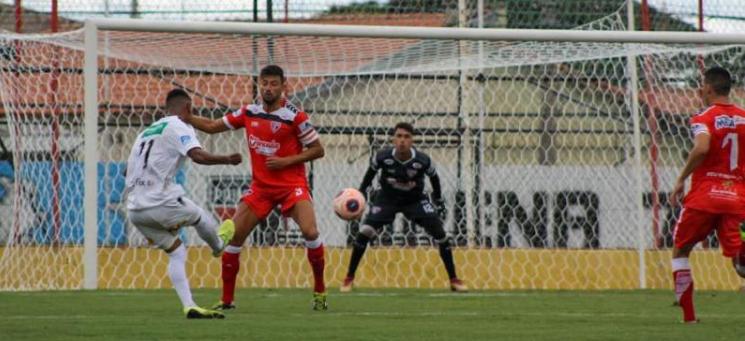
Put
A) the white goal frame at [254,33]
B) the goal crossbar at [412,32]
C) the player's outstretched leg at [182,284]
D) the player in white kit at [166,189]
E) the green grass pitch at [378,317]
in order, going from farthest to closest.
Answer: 1. the goal crossbar at [412,32]
2. the white goal frame at [254,33]
3. the player in white kit at [166,189]
4. the player's outstretched leg at [182,284]
5. the green grass pitch at [378,317]

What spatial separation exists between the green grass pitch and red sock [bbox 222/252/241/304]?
0.15 metres

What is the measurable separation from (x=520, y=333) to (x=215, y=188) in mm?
9051

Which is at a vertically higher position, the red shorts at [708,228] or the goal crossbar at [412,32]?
the goal crossbar at [412,32]

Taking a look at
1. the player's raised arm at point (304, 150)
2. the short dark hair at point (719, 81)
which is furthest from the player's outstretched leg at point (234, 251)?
the short dark hair at point (719, 81)

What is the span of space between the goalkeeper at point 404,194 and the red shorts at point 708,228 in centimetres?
552

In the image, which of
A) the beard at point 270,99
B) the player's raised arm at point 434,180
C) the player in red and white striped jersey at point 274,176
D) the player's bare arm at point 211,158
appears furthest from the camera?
the player's raised arm at point 434,180

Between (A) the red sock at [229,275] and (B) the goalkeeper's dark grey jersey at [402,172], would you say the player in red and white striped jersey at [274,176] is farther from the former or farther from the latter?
(B) the goalkeeper's dark grey jersey at [402,172]

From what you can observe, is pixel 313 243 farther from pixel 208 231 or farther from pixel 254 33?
pixel 254 33

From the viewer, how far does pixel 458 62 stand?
16.2m

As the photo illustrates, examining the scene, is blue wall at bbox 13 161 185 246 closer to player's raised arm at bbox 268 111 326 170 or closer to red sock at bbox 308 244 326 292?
red sock at bbox 308 244 326 292

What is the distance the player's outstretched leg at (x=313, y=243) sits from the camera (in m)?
11.3

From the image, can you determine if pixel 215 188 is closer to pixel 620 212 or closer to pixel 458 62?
pixel 458 62

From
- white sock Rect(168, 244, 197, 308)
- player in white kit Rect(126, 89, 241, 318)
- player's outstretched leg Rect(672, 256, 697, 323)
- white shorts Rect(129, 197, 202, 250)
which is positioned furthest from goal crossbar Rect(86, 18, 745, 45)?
player's outstretched leg Rect(672, 256, 697, 323)

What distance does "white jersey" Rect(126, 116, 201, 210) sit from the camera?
1054 cm
